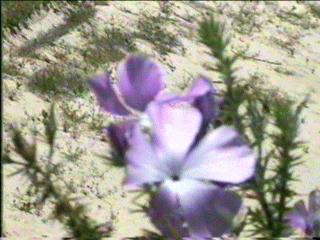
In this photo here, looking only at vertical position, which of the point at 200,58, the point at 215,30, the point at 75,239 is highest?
the point at 215,30

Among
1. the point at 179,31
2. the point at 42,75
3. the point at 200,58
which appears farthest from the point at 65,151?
the point at 179,31

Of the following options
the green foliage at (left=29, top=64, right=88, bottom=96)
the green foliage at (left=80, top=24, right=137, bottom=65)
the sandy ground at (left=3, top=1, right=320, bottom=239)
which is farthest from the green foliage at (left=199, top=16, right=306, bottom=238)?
the green foliage at (left=80, top=24, right=137, bottom=65)

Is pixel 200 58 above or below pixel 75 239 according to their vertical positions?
below

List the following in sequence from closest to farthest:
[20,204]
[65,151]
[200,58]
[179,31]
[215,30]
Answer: [215,30]
[20,204]
[65,151]
[200,58]
[179,31]

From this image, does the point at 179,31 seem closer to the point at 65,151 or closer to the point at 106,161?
the point at 65,151

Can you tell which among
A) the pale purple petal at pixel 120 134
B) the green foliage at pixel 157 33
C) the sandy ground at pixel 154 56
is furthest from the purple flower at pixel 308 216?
the green foliage at pixel 157 33

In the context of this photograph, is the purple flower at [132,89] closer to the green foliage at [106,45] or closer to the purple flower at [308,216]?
the purple flower at [308,216]
